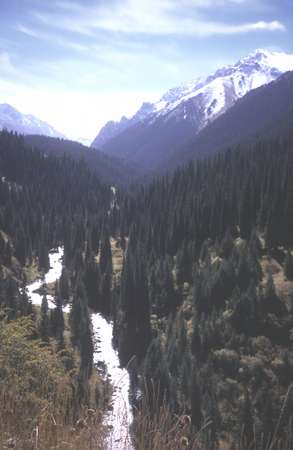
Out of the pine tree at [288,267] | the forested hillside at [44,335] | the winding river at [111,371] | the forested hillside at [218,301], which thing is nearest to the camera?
→ the winding river at [111,371]

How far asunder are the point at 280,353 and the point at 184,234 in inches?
2441

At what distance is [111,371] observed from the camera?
82062 millimetres

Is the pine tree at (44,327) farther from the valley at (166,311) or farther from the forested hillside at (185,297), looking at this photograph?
the valley at (166,311)

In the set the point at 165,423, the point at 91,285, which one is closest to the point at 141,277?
the point at 91,285

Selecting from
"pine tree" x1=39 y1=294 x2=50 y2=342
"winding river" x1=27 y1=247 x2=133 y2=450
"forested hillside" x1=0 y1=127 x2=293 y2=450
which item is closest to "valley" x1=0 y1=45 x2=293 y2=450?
"winding river" x1=27 y1=247 x2=133 y2=450

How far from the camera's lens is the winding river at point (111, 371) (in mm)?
7942

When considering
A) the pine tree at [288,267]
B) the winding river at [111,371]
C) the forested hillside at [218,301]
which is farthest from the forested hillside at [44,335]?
the pine tree at [288,267]

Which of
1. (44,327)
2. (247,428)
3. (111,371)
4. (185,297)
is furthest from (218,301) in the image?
(247,428)

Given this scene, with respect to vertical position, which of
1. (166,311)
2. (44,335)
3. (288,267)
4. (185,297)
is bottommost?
(166,311)

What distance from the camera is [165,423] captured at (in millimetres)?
8359

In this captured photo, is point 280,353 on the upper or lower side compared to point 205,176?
lower

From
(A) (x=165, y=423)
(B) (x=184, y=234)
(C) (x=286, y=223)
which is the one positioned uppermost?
(A) (x=165, y=423)

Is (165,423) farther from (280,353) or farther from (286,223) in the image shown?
(286,223)

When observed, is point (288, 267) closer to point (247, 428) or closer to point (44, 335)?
point (44, 335)
